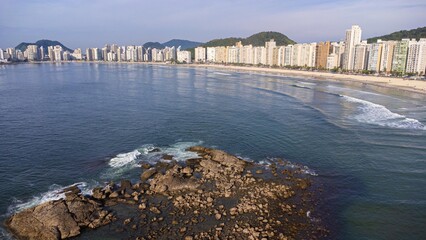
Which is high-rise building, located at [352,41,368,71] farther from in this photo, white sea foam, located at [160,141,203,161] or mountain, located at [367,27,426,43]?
white sea foam, located at [160,141,203,161]

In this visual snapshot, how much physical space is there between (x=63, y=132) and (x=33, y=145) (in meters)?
4.75

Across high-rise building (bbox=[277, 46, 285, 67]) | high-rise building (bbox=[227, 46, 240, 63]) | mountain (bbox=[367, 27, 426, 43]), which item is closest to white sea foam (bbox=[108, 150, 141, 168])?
high-rise building (bbox=[277, 46, 285, 67])

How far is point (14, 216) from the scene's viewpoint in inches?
637

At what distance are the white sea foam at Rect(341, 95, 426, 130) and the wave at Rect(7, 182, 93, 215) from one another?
33397mm

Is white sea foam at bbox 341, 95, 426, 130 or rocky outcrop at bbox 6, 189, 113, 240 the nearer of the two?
rocky outcrop at bbox 6, 189, 113, 240

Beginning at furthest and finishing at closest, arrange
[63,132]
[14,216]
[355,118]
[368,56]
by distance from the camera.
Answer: [368,56] < [355,118] < [63,132] < [14,216]

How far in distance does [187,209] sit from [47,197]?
9004mm

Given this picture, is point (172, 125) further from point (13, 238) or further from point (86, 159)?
point (13, 238)

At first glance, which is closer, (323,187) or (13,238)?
(13,238)

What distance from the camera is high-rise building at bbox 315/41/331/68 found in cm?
13662

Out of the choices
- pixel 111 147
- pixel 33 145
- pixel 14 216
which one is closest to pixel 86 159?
pixel 111 147

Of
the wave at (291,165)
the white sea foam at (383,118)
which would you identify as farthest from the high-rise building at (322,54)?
the wave at (291,165)

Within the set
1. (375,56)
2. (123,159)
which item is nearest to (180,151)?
(123,159)

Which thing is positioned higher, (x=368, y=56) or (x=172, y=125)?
(x=368, y=56)
